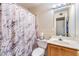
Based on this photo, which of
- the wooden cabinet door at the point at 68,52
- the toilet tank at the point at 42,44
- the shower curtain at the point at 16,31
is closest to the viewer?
the wooden cabinet door at the point at 68,52

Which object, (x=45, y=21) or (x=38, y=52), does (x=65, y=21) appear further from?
(x=38, y=52)

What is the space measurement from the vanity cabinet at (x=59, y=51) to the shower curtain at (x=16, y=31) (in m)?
0.33

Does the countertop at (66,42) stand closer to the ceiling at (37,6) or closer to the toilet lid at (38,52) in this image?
the toilet lid at (38,52)

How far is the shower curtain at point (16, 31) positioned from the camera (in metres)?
1.80

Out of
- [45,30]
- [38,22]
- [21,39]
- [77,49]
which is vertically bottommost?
[77,49]

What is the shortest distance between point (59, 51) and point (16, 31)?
0.77 m

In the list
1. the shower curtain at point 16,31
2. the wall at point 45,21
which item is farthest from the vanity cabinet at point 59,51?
the shower curtain at point 16,31

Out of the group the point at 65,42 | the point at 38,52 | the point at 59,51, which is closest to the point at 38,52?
the point at 38,52

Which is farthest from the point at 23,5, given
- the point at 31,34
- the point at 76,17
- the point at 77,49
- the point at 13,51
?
the point at 77,49

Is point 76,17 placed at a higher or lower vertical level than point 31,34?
higher

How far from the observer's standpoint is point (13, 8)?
72.5 inches

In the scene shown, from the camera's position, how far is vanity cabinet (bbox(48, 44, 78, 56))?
5.45ft

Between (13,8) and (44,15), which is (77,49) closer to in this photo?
(44,15)

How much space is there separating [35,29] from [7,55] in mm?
625
